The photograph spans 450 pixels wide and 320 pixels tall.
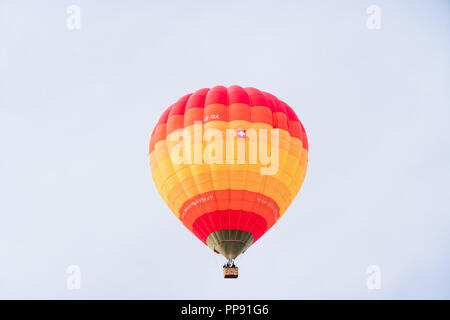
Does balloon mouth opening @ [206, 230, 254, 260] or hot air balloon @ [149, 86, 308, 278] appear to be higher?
hot air balloon @ [149, 86, 308, 278]

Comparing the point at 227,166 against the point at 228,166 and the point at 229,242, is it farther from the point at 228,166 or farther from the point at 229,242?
the point at 229,242

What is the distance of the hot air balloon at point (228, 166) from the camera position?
1079 inches

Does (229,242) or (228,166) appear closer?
(229,242)

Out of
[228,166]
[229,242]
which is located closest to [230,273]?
[229,242]

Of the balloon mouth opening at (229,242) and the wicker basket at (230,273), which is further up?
the balloon mouth opening at (229,242)

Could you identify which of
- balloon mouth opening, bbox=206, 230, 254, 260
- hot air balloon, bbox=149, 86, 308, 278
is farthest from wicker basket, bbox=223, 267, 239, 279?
balloon mouth opening, bbox=206, 230, 254, 260

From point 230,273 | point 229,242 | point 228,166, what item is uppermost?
point 228,166

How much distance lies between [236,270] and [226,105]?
522 centimetres

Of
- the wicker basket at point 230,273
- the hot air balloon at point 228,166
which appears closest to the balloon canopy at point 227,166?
the hot air balloon at point 228,166

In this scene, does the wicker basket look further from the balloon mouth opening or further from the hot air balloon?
the balloon mouth opening

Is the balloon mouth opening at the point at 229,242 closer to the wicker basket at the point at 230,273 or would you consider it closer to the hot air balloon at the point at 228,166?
the hot air balloon at the point at 228,166

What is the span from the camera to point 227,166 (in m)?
27.4

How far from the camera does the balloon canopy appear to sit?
27.4 meters

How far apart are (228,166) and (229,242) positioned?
2.30 metres
